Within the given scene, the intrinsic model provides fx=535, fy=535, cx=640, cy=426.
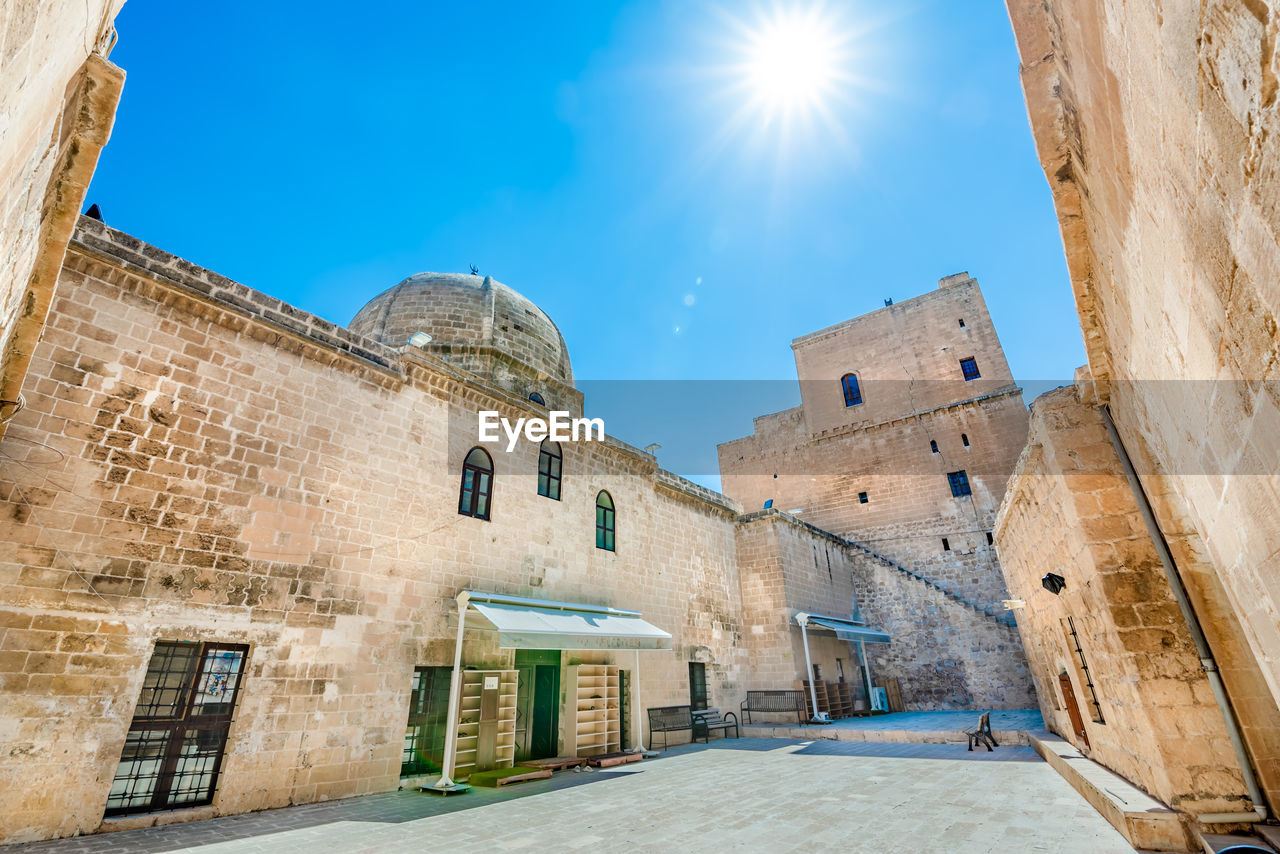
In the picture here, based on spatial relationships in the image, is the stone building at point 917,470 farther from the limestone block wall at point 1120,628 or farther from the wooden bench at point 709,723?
the limestone block wall at point 1120,628

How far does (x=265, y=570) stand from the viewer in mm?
6688

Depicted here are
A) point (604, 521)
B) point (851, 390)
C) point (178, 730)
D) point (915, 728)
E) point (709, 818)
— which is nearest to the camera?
point (709, 818)

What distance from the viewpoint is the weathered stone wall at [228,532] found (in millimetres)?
5293

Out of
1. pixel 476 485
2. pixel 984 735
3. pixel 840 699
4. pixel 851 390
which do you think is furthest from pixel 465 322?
pixel 851 390

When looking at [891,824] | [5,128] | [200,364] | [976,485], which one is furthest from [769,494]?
[5,128]

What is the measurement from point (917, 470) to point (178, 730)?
2176 centimetres

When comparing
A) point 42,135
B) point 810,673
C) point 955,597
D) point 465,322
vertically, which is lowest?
point 810,673

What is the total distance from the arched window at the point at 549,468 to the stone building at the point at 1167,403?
8012 mm

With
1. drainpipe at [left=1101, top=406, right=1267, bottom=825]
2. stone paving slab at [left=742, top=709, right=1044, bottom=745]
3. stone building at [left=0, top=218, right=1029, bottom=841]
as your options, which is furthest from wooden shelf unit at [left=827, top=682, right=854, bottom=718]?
drainpipe at [left=1101, top=406, right=1267, bottom=825]

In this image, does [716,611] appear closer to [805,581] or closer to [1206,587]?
[805,581]

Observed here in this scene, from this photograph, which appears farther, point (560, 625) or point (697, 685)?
point (697, 685)

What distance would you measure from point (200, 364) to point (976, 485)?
71.7 feet

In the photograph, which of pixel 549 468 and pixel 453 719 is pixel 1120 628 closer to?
pixel 453 719

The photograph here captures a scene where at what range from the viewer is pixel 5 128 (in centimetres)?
161
